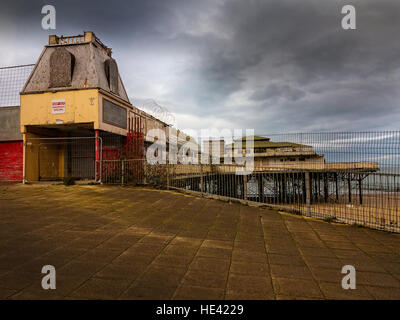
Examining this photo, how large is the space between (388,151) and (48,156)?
1691cm

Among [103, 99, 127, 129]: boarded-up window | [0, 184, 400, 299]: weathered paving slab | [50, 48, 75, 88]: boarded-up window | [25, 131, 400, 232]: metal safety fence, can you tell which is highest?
[50, 48, 75, 88]: boarded-up window

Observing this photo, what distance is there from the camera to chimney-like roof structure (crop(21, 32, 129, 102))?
13.2 metres

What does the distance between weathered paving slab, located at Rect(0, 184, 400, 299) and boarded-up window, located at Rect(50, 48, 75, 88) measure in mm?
8662

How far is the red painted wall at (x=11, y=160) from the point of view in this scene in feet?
49.7

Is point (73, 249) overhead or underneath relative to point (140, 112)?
underneath

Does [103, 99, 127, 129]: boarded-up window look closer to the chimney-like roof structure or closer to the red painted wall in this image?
the chimney-like roof structure

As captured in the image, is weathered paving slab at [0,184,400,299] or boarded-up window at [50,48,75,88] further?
boarded-up window at [50,48,75,88]

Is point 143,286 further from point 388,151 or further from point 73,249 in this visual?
point 388,151

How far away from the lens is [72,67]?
13.6 meters

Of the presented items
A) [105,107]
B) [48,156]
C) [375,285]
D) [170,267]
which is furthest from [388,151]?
[48,156]

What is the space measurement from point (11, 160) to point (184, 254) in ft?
54.1

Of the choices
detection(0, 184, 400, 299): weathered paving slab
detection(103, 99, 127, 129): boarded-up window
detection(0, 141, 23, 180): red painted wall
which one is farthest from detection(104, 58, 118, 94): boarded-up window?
detection(0, 184, 400, 299): weathered paving slab

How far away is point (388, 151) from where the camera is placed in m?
7.19

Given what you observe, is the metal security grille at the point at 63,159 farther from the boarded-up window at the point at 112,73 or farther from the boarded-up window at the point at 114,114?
the boarded-up window at the point at 112,73
